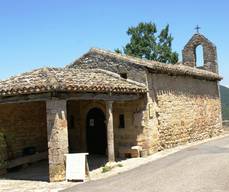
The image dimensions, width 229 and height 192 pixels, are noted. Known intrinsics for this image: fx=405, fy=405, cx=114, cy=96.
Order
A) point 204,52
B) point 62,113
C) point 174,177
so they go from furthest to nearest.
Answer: point 204,52 → point 62,113 → point 174,177

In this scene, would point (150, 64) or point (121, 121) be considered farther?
point (121, 121)

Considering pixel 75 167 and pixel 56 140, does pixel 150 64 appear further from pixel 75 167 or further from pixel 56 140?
pixel 75 167

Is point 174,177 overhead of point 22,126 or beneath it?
beneath

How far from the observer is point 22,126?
1494 cm

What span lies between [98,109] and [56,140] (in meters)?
5.13

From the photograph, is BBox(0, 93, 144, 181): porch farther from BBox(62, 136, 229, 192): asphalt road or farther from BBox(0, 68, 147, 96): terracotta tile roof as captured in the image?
BBox(62, 136, 229, 192): asphalt road

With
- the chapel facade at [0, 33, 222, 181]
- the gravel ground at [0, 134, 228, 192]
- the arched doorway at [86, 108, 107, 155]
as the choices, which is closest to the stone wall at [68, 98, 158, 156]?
the chapel facade at [0, 33, 222, 181]

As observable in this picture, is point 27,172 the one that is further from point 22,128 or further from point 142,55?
point 142,55

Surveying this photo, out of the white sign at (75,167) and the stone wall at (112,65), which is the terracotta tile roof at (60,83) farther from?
the white sign at (75,167)

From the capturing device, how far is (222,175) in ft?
33.9

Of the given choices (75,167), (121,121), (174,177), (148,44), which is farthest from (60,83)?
(148,44)

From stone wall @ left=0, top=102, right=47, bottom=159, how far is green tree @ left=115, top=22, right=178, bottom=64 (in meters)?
22.5

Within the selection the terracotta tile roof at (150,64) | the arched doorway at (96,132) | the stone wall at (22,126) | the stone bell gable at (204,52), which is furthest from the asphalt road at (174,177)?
the stone bell gable at (204,52)

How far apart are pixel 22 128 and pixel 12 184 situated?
12.5 feet
